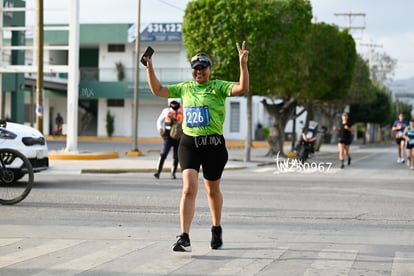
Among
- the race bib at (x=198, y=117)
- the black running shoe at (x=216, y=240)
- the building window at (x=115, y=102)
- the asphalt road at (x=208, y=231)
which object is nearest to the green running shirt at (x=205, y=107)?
the race bib at (x=198, y=117)

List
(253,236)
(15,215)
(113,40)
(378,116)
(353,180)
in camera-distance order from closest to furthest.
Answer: (253,236), (15,215), (353,180), (113,40), (378,116)

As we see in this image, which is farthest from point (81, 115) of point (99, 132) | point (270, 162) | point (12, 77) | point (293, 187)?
point (293, 187)

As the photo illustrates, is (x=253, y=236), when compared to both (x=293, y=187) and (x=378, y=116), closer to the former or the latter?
(x=293, y=187)

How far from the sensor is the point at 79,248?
7.73 meters

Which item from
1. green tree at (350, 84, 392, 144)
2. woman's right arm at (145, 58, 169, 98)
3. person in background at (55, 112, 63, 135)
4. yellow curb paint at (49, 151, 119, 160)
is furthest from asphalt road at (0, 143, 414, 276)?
green tree at (350, 84, 392, 144)

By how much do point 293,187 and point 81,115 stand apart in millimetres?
39124

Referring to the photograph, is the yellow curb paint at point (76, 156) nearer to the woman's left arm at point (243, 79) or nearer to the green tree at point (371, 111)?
the woman's left arm at point (243, 79)

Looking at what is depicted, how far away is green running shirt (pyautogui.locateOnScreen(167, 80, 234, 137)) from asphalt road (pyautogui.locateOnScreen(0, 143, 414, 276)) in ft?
4.00

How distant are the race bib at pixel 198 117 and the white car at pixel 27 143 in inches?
264

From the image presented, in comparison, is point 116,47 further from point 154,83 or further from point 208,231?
point 154,83

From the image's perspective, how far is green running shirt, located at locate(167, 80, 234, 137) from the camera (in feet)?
25.5

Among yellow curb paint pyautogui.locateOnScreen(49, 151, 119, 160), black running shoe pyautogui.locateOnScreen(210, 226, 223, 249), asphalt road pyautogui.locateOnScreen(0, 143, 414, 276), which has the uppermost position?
black running shoe pyautogui.locateOnScreen(210, 226, 223, 249)

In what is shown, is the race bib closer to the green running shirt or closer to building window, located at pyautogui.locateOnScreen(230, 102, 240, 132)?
the green running shirt

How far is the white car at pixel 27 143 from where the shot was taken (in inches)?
549
